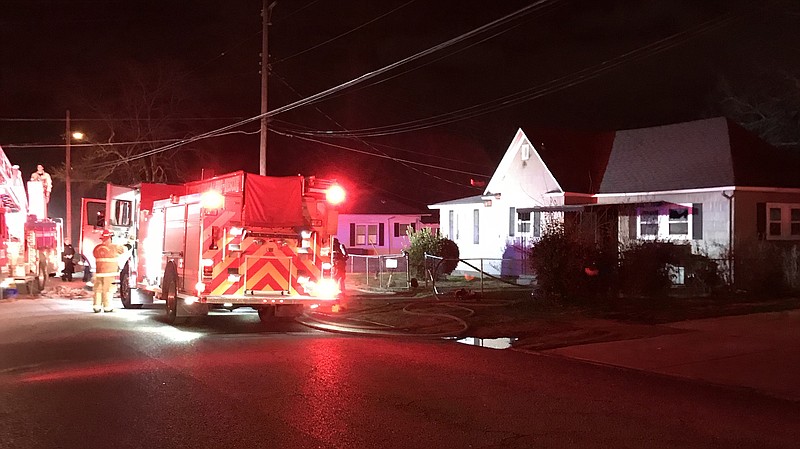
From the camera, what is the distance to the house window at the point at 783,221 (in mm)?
23594

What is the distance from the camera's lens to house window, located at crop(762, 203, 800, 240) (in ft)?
77.4

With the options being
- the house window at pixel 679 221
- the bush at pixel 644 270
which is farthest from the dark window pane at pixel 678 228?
the bush at pixel 644 270

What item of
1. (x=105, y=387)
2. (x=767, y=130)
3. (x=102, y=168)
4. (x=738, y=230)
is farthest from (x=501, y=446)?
(x=102, y=168)

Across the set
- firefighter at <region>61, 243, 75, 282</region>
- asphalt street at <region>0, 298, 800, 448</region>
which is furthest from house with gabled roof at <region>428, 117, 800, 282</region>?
firefighter at <region>61, 243, 75, 282</region>

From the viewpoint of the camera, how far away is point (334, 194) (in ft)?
47.8

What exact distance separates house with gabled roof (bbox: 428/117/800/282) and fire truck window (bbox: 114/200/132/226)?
36.8ft

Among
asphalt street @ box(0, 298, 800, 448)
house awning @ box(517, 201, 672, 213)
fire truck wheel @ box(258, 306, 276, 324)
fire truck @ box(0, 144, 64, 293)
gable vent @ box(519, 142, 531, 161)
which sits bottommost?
asphalt street @ box(0, 298, 800, 448)

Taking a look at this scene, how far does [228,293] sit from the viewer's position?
1365 centimetres

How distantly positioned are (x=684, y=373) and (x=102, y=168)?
3595 centimetres

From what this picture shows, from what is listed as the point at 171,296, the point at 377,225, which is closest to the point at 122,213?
the point at 171,296

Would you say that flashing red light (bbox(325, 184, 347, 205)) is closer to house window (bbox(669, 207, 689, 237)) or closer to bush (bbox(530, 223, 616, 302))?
bush (bbox(530, 223, 616, 302))

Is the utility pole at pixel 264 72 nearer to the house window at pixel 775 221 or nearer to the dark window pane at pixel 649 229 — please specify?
the dark window pane at pixel 649 229

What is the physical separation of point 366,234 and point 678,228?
72.0ft

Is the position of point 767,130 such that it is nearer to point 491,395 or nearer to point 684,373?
point 684,373
